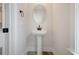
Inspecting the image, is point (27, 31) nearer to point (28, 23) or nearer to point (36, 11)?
point (28, 23)

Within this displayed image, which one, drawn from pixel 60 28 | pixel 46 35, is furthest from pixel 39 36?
pixel 60 28

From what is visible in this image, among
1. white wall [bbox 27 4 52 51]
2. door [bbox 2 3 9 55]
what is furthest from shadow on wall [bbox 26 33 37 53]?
door [bbox 2 3 9 55]

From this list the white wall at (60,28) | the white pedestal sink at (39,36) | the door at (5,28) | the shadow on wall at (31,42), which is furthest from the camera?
the shadow on wall at (31,42)

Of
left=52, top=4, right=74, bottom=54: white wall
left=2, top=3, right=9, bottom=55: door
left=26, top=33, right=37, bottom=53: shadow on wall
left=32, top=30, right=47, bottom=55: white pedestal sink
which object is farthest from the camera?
left=26, top=33, right=37, bottom=53: shadow on wall

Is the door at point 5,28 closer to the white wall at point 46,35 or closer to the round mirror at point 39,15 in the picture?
the white wall at point 46,35

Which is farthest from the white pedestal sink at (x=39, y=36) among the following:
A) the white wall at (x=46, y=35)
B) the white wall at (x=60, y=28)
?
the white wall at (x=60, y=28)

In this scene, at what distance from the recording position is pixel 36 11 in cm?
344

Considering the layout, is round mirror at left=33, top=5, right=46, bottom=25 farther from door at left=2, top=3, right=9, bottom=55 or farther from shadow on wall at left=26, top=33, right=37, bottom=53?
door at left=2, top=3, right=9, bottom=55

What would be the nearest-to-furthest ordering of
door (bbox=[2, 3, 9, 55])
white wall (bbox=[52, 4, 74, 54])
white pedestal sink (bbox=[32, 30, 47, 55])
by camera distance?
door (bbox=[2, 3, 9, 55])
white wall (bbox=[52, 4, 74, 54])
white pedestal sink (bbox=[32, 30, 47, 55])

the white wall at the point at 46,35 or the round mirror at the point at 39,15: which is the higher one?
the round mirror at the point at 39,15

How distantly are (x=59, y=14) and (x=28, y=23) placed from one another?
2.85ft

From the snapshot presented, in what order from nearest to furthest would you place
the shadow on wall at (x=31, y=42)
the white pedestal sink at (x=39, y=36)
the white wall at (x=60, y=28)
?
the white wall at (x=60, y=28) < the white pedestal sink at (x=39, y=36) < the shadow on wall at (x=31, y=42)

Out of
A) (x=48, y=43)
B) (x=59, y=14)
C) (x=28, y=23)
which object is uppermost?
(x=59, y=14)
